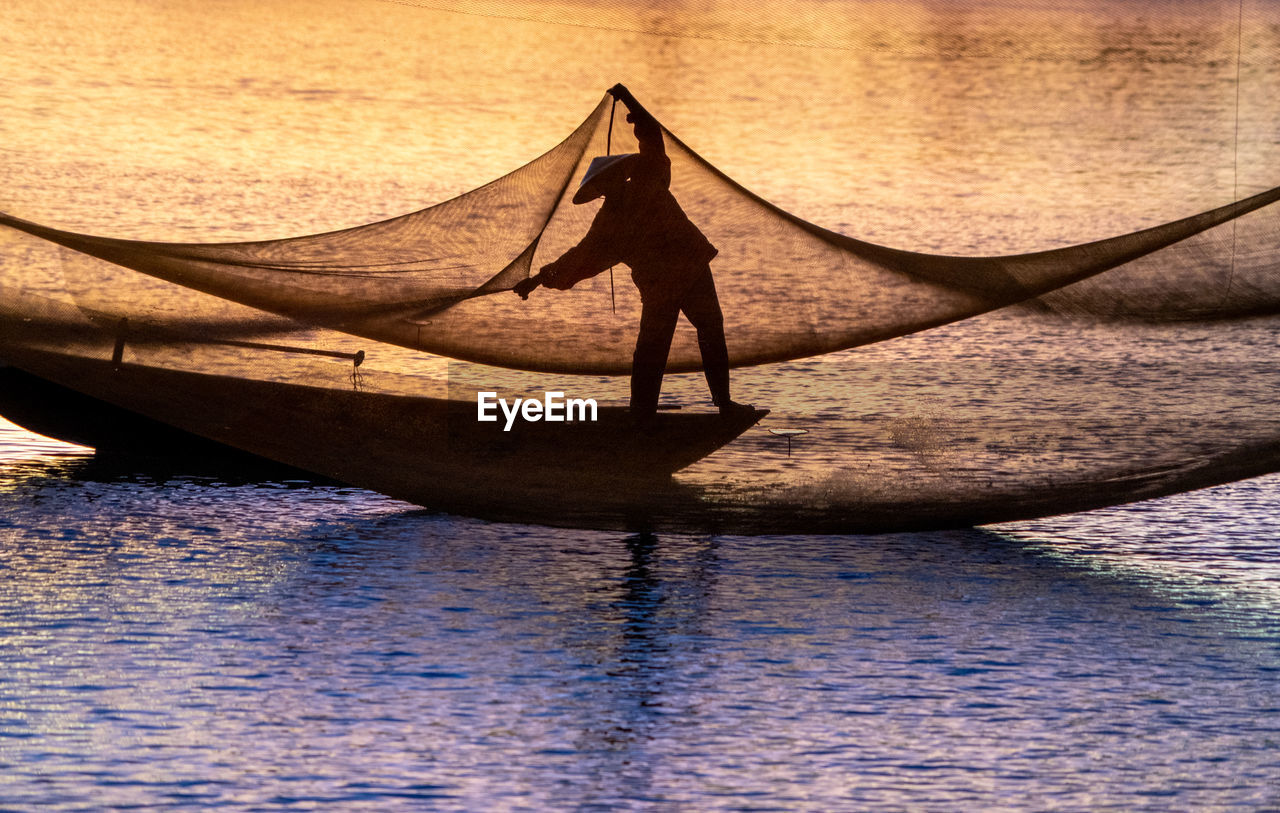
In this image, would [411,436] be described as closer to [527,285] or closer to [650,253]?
[527,285]

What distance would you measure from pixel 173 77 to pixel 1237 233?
2487 cm

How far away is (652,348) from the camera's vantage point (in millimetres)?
6996

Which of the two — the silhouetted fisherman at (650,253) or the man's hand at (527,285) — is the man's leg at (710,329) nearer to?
the silhouetted fisherman at (650,253)

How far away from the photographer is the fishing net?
6719mm

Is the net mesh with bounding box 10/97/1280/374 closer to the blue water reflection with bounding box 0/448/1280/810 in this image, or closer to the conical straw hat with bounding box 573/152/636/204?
the conical straw hat with bounding box 573/152/636/204

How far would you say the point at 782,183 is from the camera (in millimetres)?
20125

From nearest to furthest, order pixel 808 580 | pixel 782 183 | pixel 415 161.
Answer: pixel 808 580 → pixel 782 183 → pixel 415 161

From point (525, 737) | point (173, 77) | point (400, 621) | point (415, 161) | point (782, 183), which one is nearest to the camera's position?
point (525, 737)

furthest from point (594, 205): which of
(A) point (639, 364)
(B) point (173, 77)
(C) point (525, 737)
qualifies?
(B) point (173, 77)

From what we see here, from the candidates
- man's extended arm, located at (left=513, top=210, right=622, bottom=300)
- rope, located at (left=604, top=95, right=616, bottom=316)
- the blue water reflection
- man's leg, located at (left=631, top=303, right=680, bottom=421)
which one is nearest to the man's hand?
man's extended arm, located at (left=513, top=210, right=622, bottom=300)

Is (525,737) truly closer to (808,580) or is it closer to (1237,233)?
(808,580)

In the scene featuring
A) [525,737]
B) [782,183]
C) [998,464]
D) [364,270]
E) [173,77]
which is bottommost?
[525,737]

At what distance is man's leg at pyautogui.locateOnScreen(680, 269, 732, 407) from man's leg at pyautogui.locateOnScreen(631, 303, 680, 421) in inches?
2.7

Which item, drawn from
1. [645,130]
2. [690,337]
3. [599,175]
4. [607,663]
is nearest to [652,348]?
[690,337]
